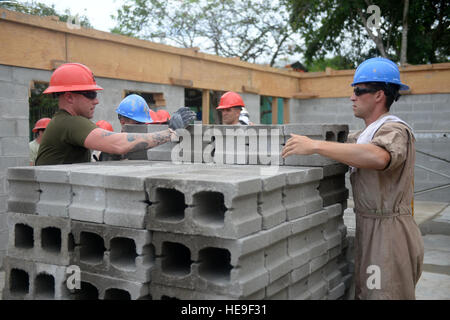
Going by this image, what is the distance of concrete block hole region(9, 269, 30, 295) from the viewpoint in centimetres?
309

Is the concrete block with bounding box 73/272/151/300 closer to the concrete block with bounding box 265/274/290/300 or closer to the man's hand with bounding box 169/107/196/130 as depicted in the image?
the concrete block with bounding box 265/274/290/300

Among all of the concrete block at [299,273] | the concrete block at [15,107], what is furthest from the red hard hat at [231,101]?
the concrete block at [299,273]

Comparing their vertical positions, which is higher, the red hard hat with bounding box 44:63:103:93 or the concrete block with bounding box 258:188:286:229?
the red hard hat with bounding box 44:63:103:93

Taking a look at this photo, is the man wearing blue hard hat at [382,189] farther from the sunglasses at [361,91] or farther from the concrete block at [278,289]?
the concrete block at [278,289]

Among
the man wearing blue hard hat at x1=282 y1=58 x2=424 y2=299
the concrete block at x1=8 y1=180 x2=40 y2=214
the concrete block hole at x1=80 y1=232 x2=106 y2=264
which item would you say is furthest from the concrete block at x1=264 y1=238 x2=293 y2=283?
the concrete block at x1=8 y1=180 x2=40 y2=214

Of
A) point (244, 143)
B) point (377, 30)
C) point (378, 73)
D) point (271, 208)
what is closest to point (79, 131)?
point (244, 143)

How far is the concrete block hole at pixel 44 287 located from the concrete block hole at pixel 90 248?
0.39m

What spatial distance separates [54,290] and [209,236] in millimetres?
1288

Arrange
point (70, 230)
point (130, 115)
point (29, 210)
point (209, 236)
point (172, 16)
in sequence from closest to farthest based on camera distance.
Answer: point (209, 236) < point (70, 230) < point (29, 210) < point (130, 115) < point (172, 16)

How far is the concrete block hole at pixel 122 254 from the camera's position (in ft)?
8.86

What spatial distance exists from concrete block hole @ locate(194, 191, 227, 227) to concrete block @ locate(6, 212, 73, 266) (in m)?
0.91
